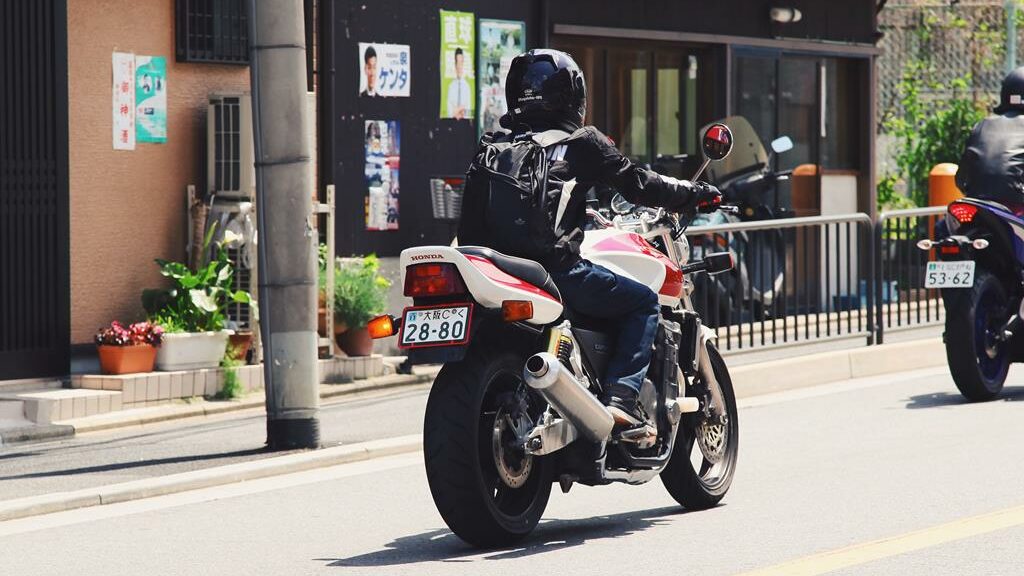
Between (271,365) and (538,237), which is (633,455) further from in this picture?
(271,365)

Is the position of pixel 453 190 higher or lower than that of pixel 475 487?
higher

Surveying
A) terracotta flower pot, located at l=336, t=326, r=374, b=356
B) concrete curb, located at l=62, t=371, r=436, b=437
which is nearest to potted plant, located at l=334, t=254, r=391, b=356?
terracotta flower pot, located at l=336, t=326, r=374, b=356

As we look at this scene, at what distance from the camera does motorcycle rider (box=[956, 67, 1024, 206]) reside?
12086mm

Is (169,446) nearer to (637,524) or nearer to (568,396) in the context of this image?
(637,524)

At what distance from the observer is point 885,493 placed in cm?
880

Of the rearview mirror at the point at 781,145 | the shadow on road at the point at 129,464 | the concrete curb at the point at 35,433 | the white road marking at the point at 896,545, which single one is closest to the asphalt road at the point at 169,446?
the shadow on road at the point at 129,464

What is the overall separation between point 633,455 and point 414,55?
8.61 metres

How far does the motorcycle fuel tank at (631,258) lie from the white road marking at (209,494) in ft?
8.45

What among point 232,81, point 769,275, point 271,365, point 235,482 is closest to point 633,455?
point 235,482

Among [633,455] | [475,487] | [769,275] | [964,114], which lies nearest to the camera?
[475,487]

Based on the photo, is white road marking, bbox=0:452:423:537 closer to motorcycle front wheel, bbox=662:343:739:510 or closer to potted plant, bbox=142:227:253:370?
motorcycle front wheel, bbox=662:343:739:510

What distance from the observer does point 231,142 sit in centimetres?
1421

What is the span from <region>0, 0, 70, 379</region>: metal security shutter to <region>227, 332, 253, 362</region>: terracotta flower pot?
3.77 ft

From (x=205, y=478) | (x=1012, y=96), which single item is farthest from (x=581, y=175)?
(x=1012, y=96)
